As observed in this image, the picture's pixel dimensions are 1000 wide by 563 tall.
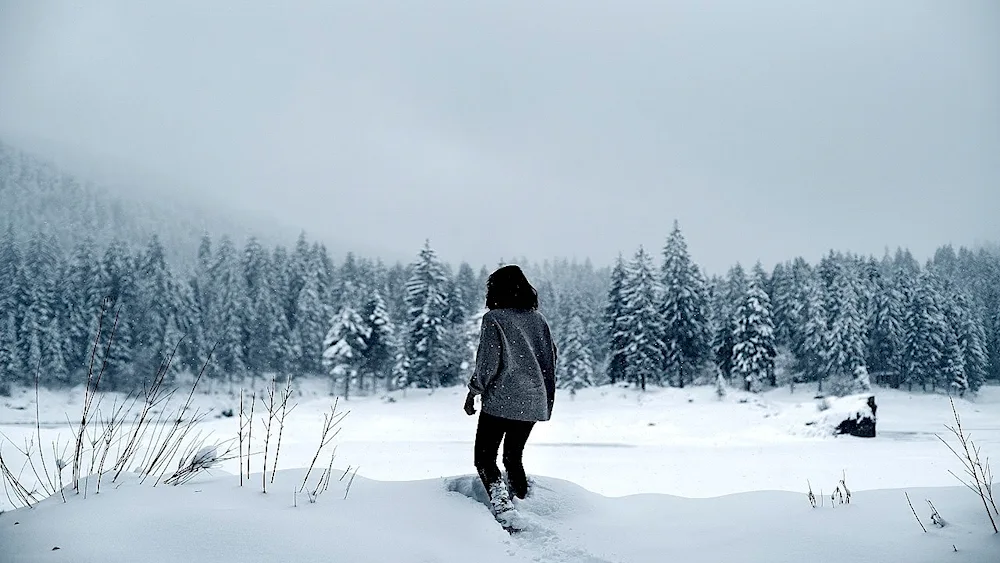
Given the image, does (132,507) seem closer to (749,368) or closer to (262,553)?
(262,553)

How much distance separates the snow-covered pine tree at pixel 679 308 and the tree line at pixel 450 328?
0.35 ft

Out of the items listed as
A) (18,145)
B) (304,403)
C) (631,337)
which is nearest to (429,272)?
(304,403)

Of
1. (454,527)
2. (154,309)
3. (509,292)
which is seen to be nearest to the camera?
(454,527)

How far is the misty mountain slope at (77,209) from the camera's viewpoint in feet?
243

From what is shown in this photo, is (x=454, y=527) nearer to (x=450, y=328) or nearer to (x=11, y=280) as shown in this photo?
(x=450, y=328)

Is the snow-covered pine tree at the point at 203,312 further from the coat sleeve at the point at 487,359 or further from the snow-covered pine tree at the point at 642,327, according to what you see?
the coat sleeve at the point at 487,359

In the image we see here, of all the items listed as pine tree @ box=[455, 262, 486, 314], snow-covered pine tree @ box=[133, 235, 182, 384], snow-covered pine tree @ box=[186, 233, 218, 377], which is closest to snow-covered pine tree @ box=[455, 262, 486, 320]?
pine tree @ box=[455, 262, 486, 314]

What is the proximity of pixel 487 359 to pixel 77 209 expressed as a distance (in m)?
108

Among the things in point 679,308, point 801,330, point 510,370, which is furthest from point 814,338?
point 510,370

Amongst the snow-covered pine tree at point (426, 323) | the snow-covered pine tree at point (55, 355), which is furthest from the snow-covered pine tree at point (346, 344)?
the snow-covered pine tree at point (55, 355)

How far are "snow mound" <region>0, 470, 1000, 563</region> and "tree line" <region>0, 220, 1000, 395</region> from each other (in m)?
33.2

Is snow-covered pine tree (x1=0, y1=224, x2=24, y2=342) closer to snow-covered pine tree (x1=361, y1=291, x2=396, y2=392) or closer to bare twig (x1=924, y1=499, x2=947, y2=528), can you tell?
snow-covered pine tree (x1=361, y1=291, x2=396, y2=392)

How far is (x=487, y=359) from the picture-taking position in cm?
345

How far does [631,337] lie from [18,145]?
128 metres
